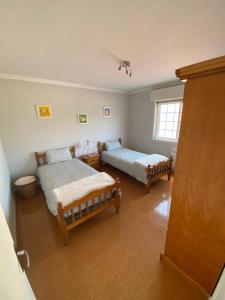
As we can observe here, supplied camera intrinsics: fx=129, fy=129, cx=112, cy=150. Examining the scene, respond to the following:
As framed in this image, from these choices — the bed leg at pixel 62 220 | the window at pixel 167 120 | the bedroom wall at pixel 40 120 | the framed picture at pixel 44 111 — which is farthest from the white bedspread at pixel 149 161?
the framed picture at pixel 44 111

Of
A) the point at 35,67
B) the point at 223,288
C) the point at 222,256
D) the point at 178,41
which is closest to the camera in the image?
the point at 223,288

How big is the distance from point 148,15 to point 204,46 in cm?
91

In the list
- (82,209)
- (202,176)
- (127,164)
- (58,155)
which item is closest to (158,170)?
(127,164)

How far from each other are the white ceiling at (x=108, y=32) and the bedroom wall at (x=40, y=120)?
672 mm

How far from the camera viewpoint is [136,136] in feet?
14.3

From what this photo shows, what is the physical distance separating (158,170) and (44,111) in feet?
9.39

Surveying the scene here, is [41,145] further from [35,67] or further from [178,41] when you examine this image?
[178,41]

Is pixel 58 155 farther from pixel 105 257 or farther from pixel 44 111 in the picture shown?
pixel 105 257

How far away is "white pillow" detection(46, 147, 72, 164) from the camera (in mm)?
3018

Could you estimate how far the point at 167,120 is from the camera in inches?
141

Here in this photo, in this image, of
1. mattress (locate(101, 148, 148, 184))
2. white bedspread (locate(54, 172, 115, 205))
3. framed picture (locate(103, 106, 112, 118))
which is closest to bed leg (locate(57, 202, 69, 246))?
white bedspread (locate(54, 172, 115, 205))

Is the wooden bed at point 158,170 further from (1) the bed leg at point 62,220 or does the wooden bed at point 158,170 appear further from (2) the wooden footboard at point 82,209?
(1) the bed leg at point 62,220

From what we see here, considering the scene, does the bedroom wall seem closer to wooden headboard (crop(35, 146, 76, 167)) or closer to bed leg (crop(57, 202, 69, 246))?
wooden headboard (crop(35, 146, 76, 167))

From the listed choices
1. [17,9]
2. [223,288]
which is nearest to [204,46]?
[17,9]
